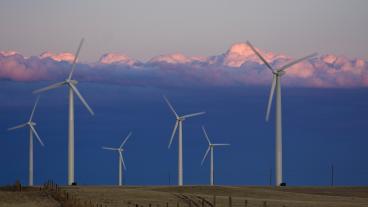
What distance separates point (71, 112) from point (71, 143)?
15.8 feet

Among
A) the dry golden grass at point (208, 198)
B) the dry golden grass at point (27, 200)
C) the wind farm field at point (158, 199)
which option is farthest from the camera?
the dry golden grass at point (208, 198)

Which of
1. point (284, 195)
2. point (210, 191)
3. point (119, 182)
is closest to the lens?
point (284, 195)

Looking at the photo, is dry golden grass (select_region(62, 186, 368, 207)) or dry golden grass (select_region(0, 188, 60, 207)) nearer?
dry golden grass (select_region(0, 188, 60, 207))

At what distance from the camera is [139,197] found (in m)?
93.5

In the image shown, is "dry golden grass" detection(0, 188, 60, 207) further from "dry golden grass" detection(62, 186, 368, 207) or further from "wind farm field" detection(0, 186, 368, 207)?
"dry golden grass" detection(62, 186, 368, 207)

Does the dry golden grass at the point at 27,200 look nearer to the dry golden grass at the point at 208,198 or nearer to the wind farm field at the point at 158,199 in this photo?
the wind farm field at the point at 158,199

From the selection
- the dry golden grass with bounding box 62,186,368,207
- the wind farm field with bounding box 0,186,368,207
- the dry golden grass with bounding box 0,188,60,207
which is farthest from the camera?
the dry golden grass with bounding box 62,186,368,207

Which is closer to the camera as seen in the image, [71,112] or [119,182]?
[71,112]

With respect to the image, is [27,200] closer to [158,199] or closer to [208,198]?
[158,199]

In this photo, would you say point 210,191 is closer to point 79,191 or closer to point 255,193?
point 255,193

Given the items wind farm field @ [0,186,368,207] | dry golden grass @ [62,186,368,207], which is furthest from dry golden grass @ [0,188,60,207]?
dry golden grass @ [62,186,368,207]

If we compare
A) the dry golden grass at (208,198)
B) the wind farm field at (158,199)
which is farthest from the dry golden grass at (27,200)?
the dry golden grass at (208,198)

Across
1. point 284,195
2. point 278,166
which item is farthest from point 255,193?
point 278,166

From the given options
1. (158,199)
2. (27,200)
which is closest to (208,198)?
(158,199)
